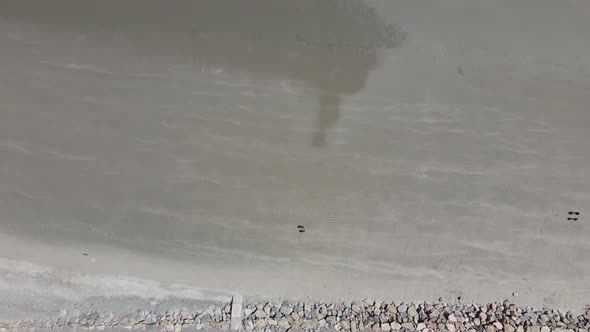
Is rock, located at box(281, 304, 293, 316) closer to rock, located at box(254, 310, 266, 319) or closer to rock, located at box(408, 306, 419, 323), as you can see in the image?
rock, located at box(254, 310, 266, 319)

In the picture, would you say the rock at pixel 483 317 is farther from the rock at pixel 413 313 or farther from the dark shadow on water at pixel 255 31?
the dark shadow on water at pixel 255 31

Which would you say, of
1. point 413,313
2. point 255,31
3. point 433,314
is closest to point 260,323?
point 413,313

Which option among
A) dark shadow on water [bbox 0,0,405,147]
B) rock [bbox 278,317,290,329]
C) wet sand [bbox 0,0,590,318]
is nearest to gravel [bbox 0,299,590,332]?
rock [bbox 278,317,290,329]

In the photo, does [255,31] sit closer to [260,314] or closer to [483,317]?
[260,314]

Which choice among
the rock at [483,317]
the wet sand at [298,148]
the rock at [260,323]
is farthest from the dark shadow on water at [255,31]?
the rock at [483,317]

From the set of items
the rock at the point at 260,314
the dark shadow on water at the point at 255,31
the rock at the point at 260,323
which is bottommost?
the rock at the point at 260,323
